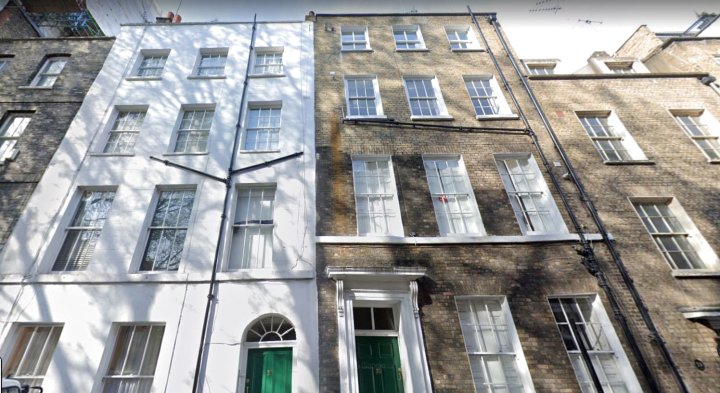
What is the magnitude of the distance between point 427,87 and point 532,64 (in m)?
5.44

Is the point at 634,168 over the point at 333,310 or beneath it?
over

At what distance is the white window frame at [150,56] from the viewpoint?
11564mm

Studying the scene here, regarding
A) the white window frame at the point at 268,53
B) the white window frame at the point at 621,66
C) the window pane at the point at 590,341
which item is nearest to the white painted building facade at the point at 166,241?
the white window frame at the point at 268,53

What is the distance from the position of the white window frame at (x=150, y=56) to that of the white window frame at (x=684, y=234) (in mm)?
15902

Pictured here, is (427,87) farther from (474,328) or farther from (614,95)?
(474,328)

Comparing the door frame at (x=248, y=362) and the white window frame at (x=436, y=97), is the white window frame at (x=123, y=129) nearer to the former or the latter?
the door frame at (x=248, y=362)

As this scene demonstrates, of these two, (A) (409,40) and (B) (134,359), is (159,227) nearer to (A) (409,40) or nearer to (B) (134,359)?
(B) (134,359)

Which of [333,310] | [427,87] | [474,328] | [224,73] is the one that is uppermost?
[224,73]

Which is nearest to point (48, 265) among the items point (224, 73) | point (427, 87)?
point (224, 73)

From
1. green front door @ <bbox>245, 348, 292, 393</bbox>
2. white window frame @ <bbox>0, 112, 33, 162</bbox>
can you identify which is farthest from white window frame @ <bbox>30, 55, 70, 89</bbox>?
green front door @ <bbox>245, 348, 292, 393</bbox>

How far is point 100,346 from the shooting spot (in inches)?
257

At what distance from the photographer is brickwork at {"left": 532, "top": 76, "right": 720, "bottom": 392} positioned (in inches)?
272

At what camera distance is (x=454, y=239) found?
796 centimetres

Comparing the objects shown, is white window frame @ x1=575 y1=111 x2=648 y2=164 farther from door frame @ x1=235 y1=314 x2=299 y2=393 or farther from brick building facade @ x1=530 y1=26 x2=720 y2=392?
door frame @ x1=235 y1=314 x2=299 y2=393
